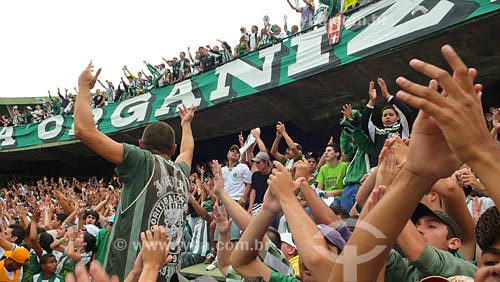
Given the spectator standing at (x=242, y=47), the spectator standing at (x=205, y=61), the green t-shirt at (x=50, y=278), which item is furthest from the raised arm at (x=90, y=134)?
the spectator standing at (x=205, y=61)

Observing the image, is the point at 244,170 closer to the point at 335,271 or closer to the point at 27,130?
the point at 335,271

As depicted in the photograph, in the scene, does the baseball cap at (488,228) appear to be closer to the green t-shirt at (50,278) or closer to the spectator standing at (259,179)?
the green t-shirt at (50,278)

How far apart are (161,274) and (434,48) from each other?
7090 mm

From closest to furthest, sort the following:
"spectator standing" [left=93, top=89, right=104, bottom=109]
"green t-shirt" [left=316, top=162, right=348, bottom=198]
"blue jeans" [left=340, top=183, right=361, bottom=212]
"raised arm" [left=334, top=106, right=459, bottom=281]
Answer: "raised arm" [left=334, top=106, right=459, bottom=281]
"blue jeans" [left=340, top=183, right=361, bottom=212]
"green t-shirt" [left=316, top=162, right=348, bottom=198]
"spectator standing" [left=93, top=89, right=104, bottom=109]

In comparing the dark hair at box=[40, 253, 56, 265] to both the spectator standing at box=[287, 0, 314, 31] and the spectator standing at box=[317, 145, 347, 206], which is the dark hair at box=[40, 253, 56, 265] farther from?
the spectator standing at box=[287, 0, 314, 31]

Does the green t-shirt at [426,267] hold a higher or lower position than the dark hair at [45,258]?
lower

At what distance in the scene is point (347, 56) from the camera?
8.84 meters

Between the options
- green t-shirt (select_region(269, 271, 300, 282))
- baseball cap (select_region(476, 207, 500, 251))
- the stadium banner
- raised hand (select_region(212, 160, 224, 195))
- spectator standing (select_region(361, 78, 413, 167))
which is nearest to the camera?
baseball cap (select_region(476, 207, 500, 251))

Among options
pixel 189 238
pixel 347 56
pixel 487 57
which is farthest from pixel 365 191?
pixel 487 57

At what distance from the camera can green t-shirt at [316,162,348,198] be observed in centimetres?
650

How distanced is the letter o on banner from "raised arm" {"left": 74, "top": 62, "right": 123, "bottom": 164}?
580 inches

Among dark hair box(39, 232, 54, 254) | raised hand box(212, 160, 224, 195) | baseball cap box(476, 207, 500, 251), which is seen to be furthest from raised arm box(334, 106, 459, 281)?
dark hair box(39, 232, 54, 254)

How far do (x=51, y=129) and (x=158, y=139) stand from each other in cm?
1523

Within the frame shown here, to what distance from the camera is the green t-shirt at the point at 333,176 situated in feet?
21.3
